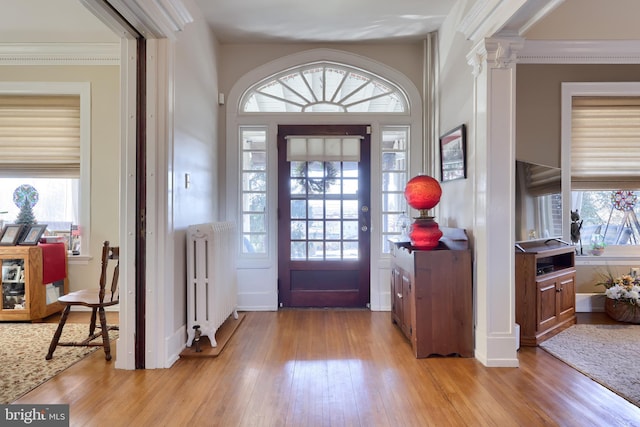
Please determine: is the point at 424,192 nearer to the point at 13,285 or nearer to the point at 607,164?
the point at 607,164

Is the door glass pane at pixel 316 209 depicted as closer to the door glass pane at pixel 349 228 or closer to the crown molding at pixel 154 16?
the door glass pane at pixel 349 228

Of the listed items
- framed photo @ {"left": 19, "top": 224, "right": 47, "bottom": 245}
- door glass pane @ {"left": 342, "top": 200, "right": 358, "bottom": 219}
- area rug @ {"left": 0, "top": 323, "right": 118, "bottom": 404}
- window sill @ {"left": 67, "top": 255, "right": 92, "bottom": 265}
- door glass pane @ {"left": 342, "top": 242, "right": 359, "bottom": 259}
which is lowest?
area rug @ {"left": 0, "top": 323, "right": 118, "bottom": 404}

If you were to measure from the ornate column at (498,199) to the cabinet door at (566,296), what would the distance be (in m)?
1.03

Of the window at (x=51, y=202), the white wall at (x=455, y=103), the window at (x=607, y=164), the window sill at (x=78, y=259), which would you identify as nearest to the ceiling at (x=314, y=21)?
the white wall at (x=455, y=103)

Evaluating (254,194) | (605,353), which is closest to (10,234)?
(254,194)

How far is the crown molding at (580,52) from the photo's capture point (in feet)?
12.3

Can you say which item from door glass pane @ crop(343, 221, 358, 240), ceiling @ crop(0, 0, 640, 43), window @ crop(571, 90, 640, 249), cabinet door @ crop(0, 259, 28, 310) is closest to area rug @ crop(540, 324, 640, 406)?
window @ crop(571, 90, 640, 249)

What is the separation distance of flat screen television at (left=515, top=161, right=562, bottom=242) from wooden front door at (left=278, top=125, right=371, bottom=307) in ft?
5.05

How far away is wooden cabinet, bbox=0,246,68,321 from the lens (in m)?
3.50

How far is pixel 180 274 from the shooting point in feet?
9.23

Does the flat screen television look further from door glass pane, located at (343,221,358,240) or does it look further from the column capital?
door glass pane, located at (343,221,358,240)

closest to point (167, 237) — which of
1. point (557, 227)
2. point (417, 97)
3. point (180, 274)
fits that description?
point (180, 274)

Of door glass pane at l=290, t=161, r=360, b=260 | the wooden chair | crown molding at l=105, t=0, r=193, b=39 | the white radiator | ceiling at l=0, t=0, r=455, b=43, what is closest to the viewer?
crown molding at l=105, t=0, r=193, b=39

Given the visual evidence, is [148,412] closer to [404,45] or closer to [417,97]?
[417,97]
